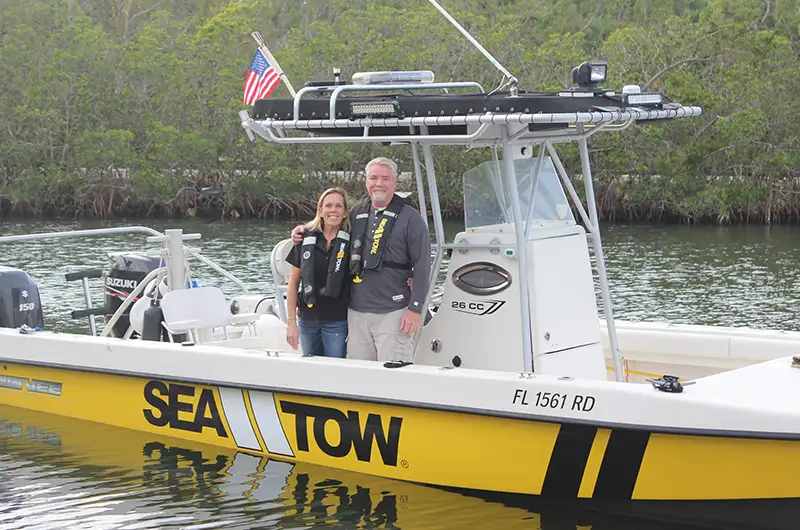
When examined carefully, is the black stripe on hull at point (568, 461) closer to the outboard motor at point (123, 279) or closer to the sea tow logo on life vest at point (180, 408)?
the sea tow logo on life vest at point (180, 408)

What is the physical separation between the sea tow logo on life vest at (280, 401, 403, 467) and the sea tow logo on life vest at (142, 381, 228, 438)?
0.61 meters

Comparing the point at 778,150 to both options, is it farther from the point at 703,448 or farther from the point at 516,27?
the point at 703,448

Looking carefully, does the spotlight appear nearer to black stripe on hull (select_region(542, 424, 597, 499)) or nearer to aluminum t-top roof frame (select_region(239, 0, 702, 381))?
aluminum t-top roof frame (select_region(239, 0, 702, 381))

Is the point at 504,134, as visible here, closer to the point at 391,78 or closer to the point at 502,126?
the point at 502,126

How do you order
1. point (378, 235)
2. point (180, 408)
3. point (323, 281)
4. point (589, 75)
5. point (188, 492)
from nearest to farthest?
point (589, 75), point (378, 235), point (323, 281), point (188, 492), point (180, 408)

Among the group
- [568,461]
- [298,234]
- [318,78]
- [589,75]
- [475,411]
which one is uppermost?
[318,78]

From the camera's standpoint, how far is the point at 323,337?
24.0 ft

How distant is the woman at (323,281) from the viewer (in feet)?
23.1

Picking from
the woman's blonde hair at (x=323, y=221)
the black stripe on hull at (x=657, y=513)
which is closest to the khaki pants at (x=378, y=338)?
the woman's blonde hair at (x=323, y=221)

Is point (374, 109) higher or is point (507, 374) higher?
point (374, 109)

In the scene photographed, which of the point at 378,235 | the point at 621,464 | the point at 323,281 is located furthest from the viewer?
the point at 323,281

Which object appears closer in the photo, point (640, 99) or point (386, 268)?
point (640, 99)

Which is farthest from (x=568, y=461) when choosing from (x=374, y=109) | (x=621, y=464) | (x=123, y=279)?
(x=123, y=279)

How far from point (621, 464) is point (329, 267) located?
6.63 feet
